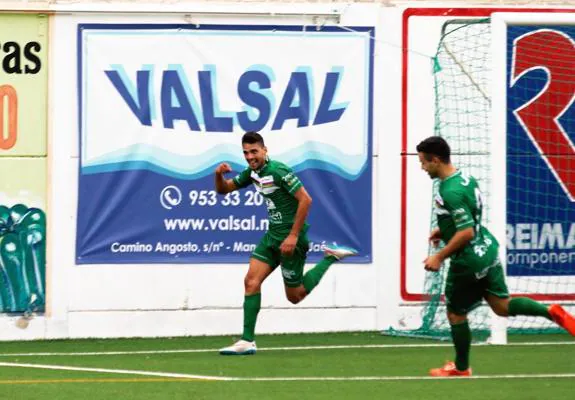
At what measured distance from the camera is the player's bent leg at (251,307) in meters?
13.8

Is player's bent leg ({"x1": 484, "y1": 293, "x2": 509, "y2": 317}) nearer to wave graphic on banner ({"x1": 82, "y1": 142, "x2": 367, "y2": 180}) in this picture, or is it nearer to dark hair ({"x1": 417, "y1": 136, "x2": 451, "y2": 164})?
dark hair ({"x1": 417, "y1": 136, "x2": 451, "y2": 164})

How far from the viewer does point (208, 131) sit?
1612cm

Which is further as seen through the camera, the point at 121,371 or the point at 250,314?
the point at 250,314

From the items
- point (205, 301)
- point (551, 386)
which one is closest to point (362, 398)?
point (551, 386)

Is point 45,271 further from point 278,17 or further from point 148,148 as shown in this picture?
point 278,17

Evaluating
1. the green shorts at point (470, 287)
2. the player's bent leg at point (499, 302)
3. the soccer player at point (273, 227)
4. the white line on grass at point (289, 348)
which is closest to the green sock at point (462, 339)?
the green shorts at point (470, 287)

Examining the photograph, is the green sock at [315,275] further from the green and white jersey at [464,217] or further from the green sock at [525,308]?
the green sock at [525,308]

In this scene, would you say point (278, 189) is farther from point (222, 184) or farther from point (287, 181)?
point (222, 184)

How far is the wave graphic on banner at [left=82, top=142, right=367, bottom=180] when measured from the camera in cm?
1598

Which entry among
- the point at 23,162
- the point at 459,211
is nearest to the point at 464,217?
the point at 459,211

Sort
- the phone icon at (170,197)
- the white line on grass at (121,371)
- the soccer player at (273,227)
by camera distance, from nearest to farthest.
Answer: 1. the white line on grass at (121,371)
2. the soccer player at (273,227)
3. the phone icon at (170,197)

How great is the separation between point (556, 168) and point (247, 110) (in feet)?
11.2

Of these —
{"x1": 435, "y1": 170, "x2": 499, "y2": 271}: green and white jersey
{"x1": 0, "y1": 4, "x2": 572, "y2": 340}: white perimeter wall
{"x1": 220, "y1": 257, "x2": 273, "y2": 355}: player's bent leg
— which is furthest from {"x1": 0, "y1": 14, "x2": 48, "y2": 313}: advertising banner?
{"x1": 435, "y1": 170, "x2": 499, "y2": 271}: green and white jersey

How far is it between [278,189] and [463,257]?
2.73m
